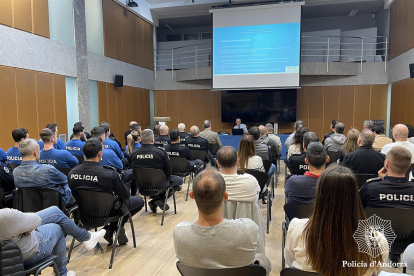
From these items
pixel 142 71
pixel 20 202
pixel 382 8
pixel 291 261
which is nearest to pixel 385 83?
pixel 382 8

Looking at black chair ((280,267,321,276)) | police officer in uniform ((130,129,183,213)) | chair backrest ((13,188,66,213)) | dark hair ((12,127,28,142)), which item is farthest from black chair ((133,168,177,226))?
black chair ((280,267,321,276))

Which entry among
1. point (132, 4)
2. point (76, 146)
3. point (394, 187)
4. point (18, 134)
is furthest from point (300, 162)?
point (132, 4)

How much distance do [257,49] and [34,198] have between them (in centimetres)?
837

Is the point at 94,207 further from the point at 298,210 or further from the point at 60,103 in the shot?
the point at 60,103

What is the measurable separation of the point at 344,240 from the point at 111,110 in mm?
9055

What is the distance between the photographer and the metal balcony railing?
9.71 m

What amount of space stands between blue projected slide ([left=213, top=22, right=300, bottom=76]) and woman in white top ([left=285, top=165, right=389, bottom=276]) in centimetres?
862

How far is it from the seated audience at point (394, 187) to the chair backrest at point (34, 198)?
2850mm

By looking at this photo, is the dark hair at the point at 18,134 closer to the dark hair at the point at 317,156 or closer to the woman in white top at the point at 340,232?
the dark hair at the point at 317,156

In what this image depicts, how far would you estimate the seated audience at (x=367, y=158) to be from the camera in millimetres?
3428

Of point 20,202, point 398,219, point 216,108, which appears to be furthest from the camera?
point 216,108

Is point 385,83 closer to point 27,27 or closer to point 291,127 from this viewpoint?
point 291,127

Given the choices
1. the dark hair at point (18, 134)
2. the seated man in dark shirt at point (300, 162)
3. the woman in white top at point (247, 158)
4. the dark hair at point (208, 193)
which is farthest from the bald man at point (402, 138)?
the dark hair at point (18, 134)

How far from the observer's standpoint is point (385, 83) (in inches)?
389
